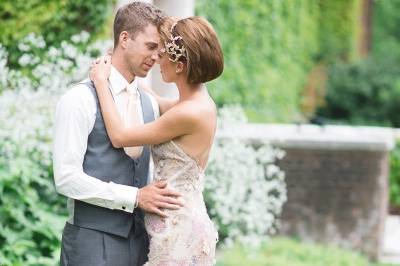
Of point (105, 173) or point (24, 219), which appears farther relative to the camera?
point (24, 219)

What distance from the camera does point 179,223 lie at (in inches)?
139

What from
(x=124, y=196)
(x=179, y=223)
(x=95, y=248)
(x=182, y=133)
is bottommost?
(x=95, y=248)

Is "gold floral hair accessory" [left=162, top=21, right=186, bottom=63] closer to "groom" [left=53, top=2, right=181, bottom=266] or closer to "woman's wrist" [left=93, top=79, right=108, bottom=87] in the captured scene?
"groom" [left=53, top=2, right=181, bottom=266]

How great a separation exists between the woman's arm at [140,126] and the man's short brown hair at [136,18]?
20 centimetres

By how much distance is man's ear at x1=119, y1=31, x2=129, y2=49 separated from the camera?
11.5 feet

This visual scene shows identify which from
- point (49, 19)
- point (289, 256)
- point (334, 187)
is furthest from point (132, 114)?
point (334, 187)

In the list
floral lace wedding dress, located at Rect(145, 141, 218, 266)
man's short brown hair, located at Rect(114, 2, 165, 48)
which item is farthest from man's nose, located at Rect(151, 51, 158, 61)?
floral lace wedding dress, located at Rect(145, 141, 218, 266)

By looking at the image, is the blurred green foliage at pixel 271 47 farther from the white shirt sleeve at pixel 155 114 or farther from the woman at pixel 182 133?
the woman at pixel 182 133

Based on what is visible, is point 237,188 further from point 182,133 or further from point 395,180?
point 395,180

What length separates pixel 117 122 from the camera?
3.37 meters

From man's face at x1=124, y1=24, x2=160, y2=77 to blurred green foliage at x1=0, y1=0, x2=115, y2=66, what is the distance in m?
3.52

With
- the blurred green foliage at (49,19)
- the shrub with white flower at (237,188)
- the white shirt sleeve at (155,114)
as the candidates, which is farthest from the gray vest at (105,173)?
the blurred green foliage at (49,19)

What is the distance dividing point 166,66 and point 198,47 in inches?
Result: 7.0

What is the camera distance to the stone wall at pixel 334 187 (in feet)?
26.8
